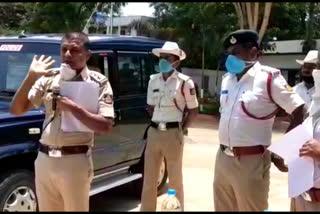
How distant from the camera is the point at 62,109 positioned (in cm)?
306

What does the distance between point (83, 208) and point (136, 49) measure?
3.17m

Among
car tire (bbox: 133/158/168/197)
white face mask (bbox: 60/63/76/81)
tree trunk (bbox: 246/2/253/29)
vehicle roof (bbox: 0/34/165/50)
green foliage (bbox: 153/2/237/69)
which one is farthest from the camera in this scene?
green foliage (bbox: 153/2/237/69)

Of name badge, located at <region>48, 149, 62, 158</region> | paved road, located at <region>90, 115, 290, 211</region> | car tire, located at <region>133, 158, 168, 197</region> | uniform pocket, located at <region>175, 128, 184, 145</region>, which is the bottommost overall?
paved road, located at <region>90, 115, 290, 211</region>

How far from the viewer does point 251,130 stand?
10.9 ft

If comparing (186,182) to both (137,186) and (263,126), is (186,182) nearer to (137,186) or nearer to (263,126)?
(137,186)

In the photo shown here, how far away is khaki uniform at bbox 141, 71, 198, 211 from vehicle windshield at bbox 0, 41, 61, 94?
3.82 ft

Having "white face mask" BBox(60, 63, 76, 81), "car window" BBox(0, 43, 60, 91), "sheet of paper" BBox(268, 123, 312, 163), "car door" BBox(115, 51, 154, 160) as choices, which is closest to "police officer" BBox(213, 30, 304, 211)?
"sheet of paper" BBox(268, 123, 312, 163)

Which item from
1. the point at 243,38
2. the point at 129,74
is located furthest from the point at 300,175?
the point at 129,74

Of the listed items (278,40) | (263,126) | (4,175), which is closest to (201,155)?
(4,175)

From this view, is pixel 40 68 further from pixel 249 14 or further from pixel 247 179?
pixel 249 14

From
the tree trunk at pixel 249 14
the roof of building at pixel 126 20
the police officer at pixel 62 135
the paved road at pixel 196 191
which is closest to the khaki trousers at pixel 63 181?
the police officer at pixel 62 135

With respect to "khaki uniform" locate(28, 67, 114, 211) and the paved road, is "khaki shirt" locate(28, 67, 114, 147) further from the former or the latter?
the paved road

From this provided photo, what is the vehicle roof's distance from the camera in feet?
16.8

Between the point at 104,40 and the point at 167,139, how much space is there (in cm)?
127
